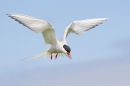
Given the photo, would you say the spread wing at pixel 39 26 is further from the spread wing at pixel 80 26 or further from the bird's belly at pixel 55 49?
the spread wing at pixel 80 26

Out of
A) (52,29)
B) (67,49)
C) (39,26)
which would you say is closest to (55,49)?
(67,49)

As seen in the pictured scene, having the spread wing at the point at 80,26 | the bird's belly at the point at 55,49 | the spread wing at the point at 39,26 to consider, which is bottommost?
the bird's belly at the point at 55,49

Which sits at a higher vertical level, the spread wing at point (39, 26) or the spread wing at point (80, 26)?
the spread wing at point (39, 26)

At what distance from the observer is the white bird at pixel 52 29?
1848cm

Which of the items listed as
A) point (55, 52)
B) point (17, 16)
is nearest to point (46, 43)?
point (55, 52)

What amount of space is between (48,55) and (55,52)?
57cm

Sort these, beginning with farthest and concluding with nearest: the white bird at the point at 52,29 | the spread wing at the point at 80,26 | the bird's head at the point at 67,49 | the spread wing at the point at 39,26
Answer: the spread wing at the point at 80,26 → the bird's head at the point at 67,49 → the white bird at the point at 52,29 → the spread wing at the point at 39,26

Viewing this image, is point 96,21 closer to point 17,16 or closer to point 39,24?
point 39,24

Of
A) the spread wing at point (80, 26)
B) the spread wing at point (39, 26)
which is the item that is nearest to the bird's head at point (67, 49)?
the spread wing at point (39, 26)

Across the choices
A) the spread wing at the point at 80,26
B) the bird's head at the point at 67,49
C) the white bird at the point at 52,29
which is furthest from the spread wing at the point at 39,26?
the spread wing at the point at 80,26

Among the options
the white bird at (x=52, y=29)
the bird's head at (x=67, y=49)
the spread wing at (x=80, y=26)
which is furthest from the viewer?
the spread wing at (x=80, y=26)

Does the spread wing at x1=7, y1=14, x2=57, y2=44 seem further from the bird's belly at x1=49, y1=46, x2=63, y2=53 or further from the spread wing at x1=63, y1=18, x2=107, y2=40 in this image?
the spread wing at x1=63, y1=18, x2=107, y2=40

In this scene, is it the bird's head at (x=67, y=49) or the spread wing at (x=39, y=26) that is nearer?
the spread wing at (x=39, y=26)

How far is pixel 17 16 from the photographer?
17812 millimetres
